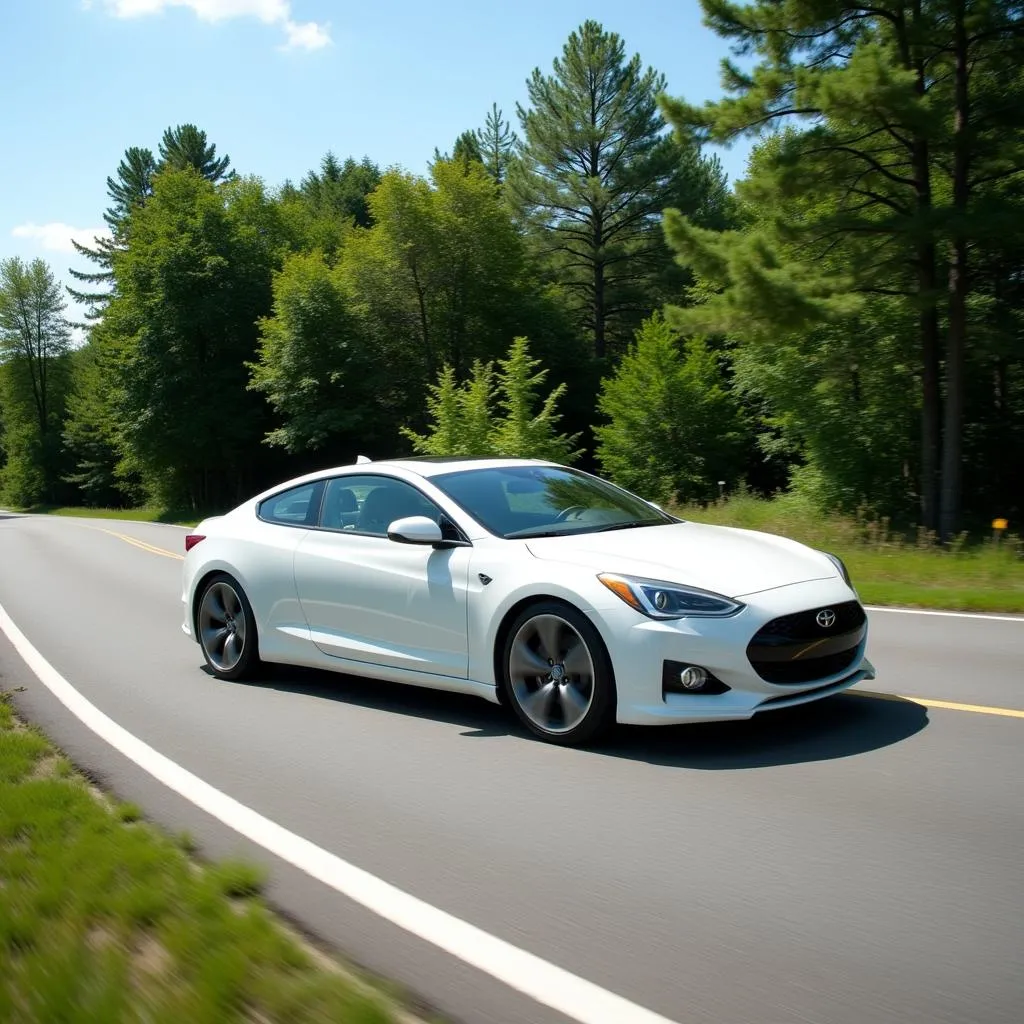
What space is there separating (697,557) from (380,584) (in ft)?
6.50

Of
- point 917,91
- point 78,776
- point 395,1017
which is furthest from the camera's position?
point 917,91

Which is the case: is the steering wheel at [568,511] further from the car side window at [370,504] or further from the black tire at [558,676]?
the black tire at [558,676]

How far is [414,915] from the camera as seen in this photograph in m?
3.80

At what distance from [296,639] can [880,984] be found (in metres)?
4.94

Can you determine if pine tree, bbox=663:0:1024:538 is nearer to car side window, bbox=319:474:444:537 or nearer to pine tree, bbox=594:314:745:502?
car side window, bbox=319:474:444:537

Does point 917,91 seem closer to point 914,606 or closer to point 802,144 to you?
point 802,144

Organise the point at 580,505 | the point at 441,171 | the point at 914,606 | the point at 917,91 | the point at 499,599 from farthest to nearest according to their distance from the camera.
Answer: the point at 441,171
the point at 917,91
the point at 914,606
the point at 580,505
the point at 499,599

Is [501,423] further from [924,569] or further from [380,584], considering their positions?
[380,584]

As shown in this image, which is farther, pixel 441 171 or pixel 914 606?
pixel 441 171

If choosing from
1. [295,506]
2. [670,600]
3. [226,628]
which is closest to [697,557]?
[670,600]

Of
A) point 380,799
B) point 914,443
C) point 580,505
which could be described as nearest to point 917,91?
point 914,443

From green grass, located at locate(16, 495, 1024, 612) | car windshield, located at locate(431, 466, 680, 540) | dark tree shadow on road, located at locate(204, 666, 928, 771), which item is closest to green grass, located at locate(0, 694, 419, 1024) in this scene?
dark tree shadow on road, located at locate(204, 666, 928, 771)

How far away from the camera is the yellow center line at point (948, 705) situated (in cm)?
622

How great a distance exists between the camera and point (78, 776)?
557cm
